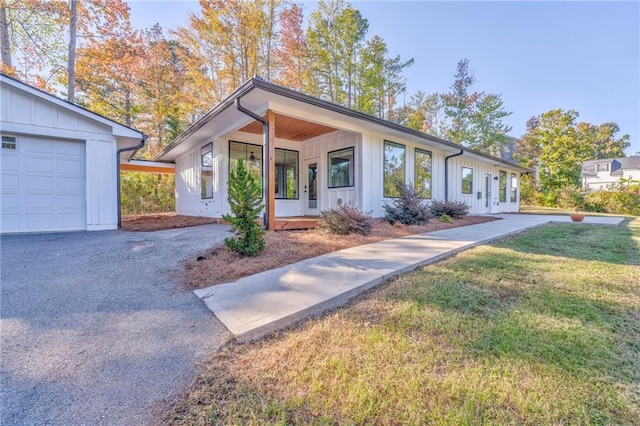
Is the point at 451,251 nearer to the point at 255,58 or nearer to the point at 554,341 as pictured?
the point at 554,341

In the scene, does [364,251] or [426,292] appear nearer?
[426,292]

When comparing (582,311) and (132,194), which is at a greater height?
(132,194)

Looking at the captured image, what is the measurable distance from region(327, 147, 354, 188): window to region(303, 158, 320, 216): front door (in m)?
0.72

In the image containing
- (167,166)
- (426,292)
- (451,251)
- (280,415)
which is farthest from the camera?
(167,166)

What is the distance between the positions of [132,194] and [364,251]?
14.6 m

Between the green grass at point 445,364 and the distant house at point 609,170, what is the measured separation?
42.7 meters

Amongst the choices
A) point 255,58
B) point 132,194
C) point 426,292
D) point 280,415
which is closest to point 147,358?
point 280,415

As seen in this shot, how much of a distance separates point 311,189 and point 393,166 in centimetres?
284

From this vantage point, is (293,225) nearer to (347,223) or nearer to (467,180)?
(347,223)

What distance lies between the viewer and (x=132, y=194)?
565 inches

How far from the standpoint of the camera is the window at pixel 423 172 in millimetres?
9289

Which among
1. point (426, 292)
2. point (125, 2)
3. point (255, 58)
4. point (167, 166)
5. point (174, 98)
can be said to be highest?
point (125, 2)

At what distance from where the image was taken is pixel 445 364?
5.66 feet

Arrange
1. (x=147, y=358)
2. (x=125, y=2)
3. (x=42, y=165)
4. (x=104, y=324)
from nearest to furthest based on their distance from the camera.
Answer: (x=147, y=358)
(x=104, y=324)
(x=42, y=165)
(x=125, y=2)
